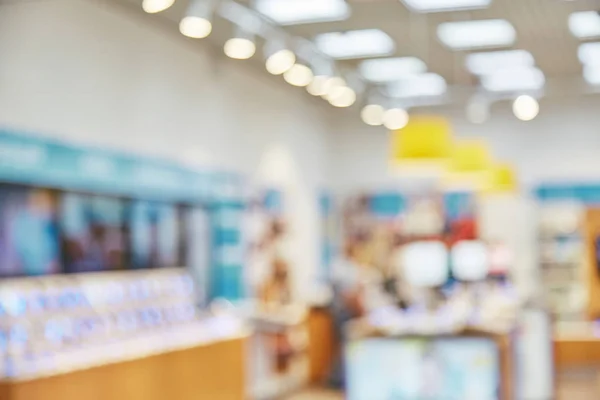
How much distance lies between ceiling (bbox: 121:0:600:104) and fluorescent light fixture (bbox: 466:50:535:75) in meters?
0.11

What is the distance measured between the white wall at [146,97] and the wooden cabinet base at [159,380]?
1.92 metres

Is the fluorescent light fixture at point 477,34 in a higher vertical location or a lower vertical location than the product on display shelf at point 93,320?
higher

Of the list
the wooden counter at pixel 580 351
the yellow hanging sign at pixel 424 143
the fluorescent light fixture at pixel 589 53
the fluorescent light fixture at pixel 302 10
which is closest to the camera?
the yellow hanging sign at pixel 424 143

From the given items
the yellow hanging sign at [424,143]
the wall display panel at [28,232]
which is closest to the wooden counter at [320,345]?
the yellow hanging sign at [424,143]

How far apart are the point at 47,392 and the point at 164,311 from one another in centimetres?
275

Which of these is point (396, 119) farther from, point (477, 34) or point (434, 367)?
point (434, 367)

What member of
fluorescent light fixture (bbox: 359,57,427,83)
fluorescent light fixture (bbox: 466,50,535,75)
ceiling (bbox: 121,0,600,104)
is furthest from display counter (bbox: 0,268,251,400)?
fluorescent light fixture (bbox: 466,50,535,75)

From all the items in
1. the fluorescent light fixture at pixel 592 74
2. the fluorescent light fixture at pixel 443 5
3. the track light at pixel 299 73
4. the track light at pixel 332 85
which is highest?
the fluorescent light fixture at pixel 592 74

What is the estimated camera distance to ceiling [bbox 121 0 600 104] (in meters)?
8.77

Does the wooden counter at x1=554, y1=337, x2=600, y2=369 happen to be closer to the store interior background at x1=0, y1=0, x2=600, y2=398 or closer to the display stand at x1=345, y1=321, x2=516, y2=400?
the store interior background at x1=0, y1=0, x2=600, y2=398

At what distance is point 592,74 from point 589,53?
1641 millimetres

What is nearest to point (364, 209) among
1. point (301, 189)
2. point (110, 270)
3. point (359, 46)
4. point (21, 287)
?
point (301, 189)

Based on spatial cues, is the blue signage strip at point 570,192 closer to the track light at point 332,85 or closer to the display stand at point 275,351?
the display stand at point 275,351

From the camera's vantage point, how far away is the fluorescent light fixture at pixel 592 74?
40.5ft
